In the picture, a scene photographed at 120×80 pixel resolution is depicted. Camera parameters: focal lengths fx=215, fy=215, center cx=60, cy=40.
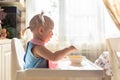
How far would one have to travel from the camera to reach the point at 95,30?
321 centimetres

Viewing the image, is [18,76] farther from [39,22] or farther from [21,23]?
[21,23]

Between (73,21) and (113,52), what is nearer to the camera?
(113,52)

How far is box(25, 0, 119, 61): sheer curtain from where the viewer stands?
126 inches

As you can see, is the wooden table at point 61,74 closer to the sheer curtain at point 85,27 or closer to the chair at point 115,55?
the chair at point 115,55

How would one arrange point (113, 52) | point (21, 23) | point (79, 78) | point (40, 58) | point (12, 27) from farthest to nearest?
point (21, 23) < point (12, 27) < point (113, 52) < point (40, 58) < point (79, 78)

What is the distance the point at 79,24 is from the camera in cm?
322

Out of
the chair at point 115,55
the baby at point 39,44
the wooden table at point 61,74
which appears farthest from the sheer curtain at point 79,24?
the wooden table at point 61,74

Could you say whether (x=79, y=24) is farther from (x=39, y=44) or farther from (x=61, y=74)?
(x=61, y=74)

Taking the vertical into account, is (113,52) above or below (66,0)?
below

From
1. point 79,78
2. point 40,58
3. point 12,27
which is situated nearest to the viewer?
point 79,78

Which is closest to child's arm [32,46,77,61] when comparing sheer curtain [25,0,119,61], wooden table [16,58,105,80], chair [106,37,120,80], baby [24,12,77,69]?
baby [24,12,77,69]

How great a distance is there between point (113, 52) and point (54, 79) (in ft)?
2.13

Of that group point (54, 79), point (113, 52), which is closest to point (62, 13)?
point (113, 52)

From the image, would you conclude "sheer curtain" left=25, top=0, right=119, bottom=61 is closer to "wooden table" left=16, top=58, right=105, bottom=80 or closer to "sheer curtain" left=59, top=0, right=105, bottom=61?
"sheer curtain" left=59, top=0, right=105, bottom=61
